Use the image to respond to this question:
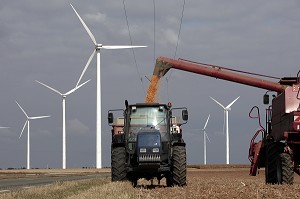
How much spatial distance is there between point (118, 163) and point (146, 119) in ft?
6.98

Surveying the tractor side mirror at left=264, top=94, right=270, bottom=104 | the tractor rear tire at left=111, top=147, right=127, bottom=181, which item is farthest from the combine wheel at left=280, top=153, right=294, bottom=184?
the tractor rear tire at left=111, top=147, right=127, bottom=181

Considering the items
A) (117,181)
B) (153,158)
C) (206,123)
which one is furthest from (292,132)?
(206,123)

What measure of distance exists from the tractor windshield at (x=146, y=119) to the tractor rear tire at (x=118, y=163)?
908mm

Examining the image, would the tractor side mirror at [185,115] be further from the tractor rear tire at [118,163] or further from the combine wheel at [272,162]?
the combine wheel at [272,162]

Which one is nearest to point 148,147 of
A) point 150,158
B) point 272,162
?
point 150,158

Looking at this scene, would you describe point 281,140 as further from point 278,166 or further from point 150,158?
point 150,158

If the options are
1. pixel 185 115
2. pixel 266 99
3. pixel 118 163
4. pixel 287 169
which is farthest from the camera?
pixel 266 99

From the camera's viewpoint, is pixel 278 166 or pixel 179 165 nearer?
pixel 278 166

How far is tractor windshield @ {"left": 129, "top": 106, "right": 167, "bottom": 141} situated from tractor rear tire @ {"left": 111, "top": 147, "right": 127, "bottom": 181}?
908 millimetres

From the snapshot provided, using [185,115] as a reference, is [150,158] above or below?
below

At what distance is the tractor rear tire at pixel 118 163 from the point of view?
24172 mm

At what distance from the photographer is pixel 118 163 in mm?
24172

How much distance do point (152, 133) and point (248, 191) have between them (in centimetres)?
548

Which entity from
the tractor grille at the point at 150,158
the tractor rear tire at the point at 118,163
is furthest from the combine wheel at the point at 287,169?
the tractor rear tire at the point at 118,163
